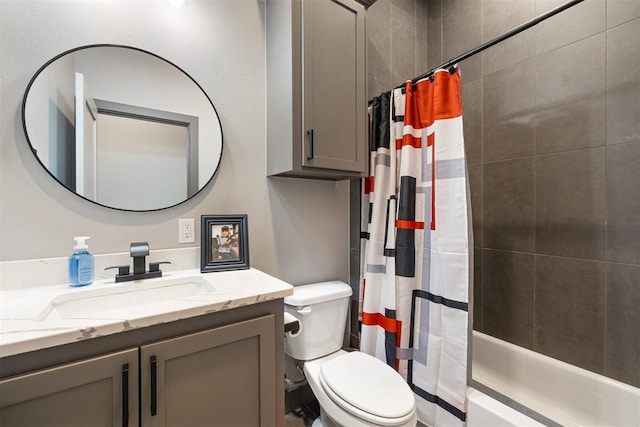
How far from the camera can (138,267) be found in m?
1.12

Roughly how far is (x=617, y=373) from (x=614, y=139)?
1.18m

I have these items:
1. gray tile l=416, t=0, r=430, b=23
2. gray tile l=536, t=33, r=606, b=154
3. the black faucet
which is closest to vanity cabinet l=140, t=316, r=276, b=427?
the black faucet

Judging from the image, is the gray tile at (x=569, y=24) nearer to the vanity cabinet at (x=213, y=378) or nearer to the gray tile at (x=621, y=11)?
the gray tile at (x=621, y=11)

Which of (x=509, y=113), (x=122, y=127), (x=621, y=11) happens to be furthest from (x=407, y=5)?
(x=122, y=127)

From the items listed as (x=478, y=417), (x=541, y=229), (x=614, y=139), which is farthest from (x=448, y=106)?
(x=478, y=417)

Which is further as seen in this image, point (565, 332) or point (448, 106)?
point (565, 332)

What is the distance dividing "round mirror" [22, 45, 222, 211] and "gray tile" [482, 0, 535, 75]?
6.03 feet

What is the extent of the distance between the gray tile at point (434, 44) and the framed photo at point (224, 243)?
196 cm

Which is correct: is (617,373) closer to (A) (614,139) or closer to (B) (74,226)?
(A) (614,139)

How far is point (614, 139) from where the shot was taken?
1.41 meters

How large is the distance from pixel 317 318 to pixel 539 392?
4.52 ft

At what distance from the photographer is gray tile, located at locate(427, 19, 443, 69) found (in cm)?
217

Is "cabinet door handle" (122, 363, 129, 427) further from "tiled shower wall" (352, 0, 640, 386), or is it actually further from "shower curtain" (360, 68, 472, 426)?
"tiled shower wall" (352, 0, 640, 386)

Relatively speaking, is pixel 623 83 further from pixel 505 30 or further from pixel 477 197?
pixel 477 197
